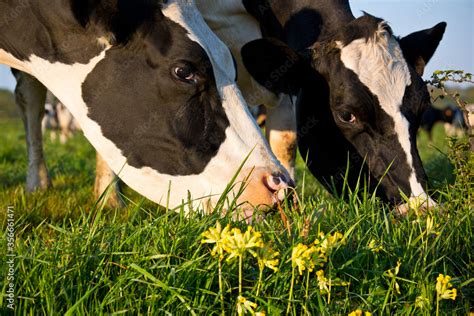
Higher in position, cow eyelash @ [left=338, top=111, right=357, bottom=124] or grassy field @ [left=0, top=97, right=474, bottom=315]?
cow eyelash @ [left=338, top=111, right=357, bottom=124]

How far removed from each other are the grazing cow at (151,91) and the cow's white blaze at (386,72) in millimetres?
936

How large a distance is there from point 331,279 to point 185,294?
529 mm

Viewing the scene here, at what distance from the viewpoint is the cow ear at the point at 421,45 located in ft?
16.0

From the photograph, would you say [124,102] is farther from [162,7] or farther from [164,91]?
[162,7]

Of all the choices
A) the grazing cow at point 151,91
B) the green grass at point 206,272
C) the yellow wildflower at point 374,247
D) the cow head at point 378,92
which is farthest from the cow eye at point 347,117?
the yellow wildflower at point 374,247

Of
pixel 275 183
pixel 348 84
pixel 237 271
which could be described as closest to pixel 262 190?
pixel 275 183

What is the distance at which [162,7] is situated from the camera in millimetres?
4004

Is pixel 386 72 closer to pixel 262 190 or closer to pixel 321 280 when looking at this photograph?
pixel 262 190

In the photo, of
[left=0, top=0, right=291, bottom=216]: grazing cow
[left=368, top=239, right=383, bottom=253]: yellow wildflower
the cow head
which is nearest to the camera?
[left=368, top=239, right=383, bottom=253]: yellow wildflower

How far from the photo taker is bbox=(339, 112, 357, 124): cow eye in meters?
4.43

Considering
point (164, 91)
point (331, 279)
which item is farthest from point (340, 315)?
point (164, 91)

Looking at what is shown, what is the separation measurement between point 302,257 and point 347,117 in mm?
2261

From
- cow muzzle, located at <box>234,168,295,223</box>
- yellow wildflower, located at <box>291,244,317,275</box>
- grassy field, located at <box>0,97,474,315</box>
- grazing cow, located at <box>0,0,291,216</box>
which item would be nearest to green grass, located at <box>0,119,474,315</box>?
grassy field, located at <box>0,97,474,315</box>

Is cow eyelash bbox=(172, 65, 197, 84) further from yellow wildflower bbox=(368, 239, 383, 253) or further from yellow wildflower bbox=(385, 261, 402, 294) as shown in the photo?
yellow wildflower bbox=(385, 261, 402, 294)
